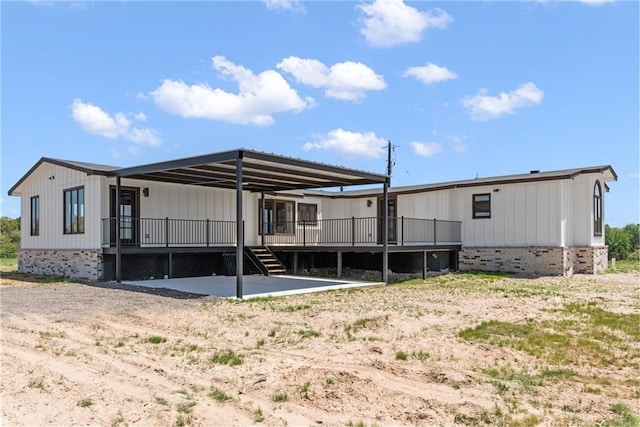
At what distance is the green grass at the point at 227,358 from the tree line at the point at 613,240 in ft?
86.5

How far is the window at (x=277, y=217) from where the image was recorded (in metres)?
19.3

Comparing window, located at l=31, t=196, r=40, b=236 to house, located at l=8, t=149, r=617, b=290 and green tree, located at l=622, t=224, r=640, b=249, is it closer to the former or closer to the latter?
house, located at l=8, t=149, r=617, b=290

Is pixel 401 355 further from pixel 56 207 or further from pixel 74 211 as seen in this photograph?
pixel 56 207

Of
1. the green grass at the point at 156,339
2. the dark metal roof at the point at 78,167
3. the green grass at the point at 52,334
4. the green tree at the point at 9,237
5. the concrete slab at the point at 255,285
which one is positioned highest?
the dark metal roof at the point at 78,167

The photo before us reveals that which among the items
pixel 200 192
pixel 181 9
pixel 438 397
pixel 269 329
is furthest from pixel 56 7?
pixel 438 397

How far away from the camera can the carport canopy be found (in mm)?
10969

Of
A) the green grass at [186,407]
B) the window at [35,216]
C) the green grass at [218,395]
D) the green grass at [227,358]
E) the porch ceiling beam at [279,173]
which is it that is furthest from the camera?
the window at [35,216]

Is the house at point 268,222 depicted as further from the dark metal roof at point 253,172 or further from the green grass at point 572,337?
the green grass at point 572,337

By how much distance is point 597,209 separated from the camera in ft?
58.5

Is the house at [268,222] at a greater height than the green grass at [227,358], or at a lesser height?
greater

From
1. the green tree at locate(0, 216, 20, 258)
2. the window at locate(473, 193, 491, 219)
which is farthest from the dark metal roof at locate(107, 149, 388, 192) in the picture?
the green tree at locate(0, 216, 20, 258)

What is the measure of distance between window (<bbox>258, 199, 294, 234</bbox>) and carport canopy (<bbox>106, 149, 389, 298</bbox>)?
1633 mm

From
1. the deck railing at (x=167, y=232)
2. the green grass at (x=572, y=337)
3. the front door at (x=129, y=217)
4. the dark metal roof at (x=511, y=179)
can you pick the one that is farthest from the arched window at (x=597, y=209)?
the front door at (x=129, y=217)

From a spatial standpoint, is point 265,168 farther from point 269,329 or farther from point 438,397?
point 438,397
